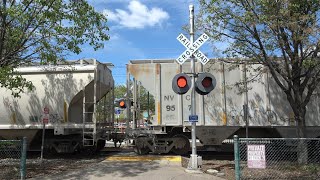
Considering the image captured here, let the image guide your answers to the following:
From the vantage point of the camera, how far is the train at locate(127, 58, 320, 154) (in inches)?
529

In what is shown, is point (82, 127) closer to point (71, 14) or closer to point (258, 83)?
point (71, 14)

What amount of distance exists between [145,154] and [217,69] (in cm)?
438

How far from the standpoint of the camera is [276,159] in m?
12.4

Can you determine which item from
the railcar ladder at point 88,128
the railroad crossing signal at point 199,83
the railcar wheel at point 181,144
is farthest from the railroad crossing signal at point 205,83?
the railcar ladder at point 88,128

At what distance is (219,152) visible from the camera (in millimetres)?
15609

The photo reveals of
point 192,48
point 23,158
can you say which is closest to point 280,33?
point 192,48

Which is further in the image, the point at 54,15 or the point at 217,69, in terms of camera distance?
the point at 217,69

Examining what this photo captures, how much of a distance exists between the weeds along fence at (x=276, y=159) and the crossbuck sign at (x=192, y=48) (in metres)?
2.68

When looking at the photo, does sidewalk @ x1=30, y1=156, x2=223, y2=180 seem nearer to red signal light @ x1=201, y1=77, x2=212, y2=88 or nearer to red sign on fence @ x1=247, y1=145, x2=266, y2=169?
red sign on fence @ x1=247, y1=145, x2=266, y2=169

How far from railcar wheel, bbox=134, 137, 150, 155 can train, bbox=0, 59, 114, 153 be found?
163 cm

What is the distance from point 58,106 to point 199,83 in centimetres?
692

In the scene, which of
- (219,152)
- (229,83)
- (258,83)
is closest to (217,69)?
(229,83)

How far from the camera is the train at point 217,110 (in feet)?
44.1

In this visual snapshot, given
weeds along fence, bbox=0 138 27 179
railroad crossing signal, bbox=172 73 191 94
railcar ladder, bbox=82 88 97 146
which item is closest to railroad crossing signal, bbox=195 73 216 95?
railroad crossing signal, bbox=172 73 191 94
